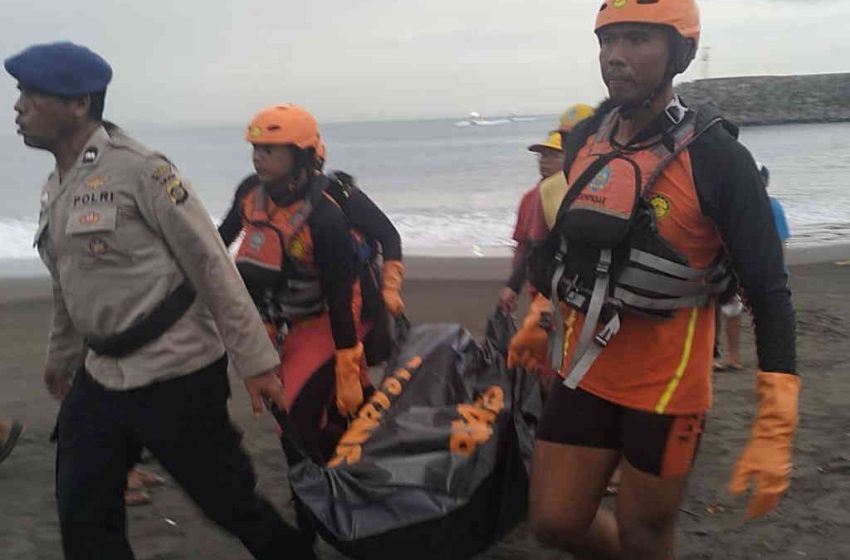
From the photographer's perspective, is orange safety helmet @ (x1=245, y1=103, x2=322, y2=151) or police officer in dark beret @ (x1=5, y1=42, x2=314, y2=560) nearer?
police officer in dark beret @ (x1=5, y1=42, x2=314, y2=560)

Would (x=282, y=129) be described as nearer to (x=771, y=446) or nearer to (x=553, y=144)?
(x=553, y=144)

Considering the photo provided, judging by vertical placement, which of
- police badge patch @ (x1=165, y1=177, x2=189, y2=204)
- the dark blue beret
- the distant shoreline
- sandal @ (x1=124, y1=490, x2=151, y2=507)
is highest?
the dark blue beret

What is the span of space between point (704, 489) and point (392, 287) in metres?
1.79

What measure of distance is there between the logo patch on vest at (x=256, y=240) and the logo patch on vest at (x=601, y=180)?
157 cm

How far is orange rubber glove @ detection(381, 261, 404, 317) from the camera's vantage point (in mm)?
4344

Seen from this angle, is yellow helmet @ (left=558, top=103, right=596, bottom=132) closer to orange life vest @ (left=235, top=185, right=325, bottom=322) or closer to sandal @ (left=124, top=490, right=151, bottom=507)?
orange life vest @ (left=235, top=185, right=325, bottom=322)

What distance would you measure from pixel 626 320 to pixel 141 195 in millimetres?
1487

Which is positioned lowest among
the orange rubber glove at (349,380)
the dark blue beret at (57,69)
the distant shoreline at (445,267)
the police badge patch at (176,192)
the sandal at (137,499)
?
the distant shoreline at (445,267)

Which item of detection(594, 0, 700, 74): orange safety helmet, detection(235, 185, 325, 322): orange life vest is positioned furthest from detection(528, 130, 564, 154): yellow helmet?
detection(594, 0, 700, 74): orange safety helmet

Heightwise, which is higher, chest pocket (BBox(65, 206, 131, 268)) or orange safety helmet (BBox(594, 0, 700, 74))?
orange safety helmet (BBox(594, 0, 700, 74))

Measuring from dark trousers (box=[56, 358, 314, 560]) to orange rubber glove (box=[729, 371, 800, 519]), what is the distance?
160cm

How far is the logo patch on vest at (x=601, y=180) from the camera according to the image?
9.18 feet

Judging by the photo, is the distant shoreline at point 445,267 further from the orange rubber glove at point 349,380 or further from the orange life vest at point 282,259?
the orange rubber glove at point 349,380

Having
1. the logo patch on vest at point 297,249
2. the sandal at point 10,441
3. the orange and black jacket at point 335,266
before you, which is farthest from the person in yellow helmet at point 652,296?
the sandal at point 10,441
